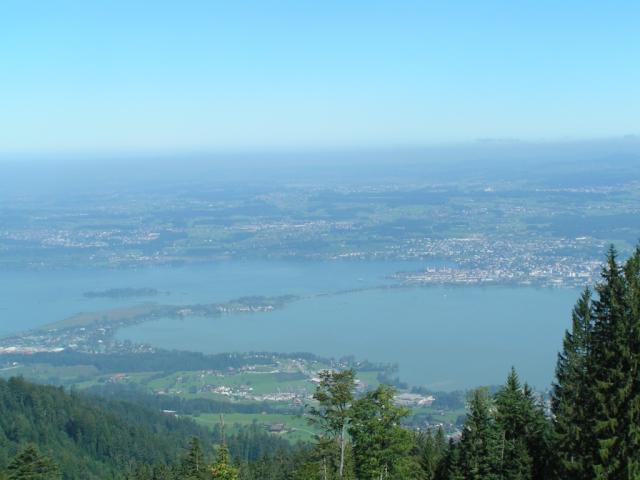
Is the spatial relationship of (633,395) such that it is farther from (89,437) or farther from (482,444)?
(89,437)

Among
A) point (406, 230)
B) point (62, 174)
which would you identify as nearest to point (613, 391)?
point (406, 230)

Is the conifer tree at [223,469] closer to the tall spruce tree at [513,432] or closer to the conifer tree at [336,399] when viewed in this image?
the conifer tree at [336,399]

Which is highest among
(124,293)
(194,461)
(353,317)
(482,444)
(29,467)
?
(482,444)

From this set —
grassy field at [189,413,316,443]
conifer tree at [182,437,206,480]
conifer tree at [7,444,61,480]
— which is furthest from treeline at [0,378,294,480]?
conifer tree at [7,444,61,480]

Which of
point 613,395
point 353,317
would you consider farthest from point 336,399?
point 353,317

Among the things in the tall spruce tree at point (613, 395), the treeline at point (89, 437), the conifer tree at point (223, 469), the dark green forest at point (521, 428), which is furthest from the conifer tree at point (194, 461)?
the tall spruce tree at point (613, 395)

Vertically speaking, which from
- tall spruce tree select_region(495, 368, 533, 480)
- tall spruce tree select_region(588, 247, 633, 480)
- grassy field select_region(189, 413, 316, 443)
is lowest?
grassy field select_region(189, 413, 316, 443)

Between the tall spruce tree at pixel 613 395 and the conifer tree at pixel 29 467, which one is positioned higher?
the tall spruce tree at pixel 613 395

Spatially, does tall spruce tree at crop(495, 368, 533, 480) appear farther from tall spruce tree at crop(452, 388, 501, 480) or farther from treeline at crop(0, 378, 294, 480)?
treeline at crop(0, 378, 294, 480)
